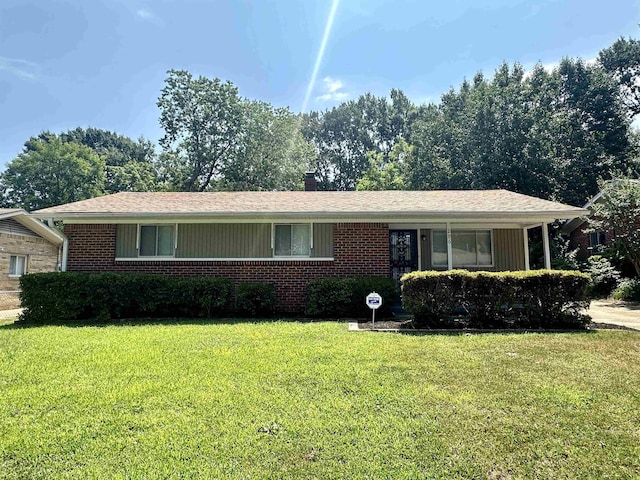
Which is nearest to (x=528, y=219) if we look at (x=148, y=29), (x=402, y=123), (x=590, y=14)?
(x=590, y=14)

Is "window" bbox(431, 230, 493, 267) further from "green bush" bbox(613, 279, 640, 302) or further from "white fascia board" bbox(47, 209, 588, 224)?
"green bush" bbox(613, 279, 640, 302)

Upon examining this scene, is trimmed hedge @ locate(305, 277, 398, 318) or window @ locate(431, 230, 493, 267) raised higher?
window @ locate(431, 230, 493, 267)

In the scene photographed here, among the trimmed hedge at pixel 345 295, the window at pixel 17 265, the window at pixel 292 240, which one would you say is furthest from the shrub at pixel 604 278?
the window at pixel 17 265

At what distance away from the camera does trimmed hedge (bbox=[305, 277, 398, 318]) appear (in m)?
9.52

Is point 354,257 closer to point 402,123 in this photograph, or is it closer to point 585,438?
point 585,438

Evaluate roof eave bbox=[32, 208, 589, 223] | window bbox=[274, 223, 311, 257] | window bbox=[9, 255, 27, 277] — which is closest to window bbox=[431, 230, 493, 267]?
roof eave bbox=[32, 208, 589, 223]

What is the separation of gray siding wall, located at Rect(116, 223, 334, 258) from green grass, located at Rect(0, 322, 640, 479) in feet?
15.3

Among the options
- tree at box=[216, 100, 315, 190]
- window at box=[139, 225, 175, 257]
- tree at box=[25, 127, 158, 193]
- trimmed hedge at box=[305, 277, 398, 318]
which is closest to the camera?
trimmed hedge at box=[305, 277, 398, 318]

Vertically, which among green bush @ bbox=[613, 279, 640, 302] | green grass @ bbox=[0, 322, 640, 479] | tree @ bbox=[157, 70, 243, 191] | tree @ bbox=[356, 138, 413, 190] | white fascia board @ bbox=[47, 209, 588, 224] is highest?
tree @ bbox=[157, 70, 243, 191]

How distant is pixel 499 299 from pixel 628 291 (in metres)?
9.60

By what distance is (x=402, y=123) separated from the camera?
4372 centimetres

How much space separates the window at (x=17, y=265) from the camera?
1533 centimetres

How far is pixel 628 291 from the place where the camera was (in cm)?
1402

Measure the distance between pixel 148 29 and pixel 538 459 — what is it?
14489 mm
